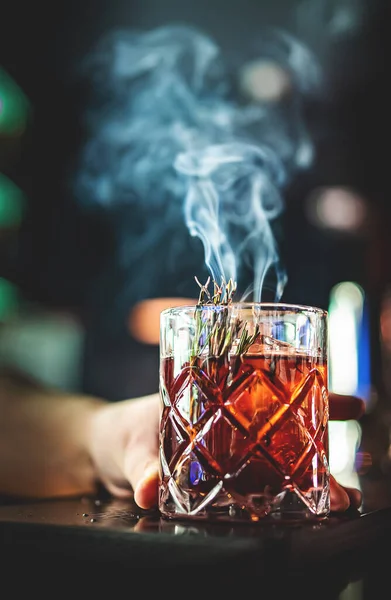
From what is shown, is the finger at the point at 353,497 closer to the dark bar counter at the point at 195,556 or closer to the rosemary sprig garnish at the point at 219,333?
the dark bar counter at the point at 195,556

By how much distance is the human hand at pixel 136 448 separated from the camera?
89 centimetres

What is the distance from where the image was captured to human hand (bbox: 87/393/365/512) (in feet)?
2.92

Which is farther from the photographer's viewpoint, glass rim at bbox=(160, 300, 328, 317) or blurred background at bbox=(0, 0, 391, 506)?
blurred background at bbox=(0, 0, 391, 506)

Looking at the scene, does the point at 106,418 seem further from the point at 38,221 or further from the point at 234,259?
the point at 38,221

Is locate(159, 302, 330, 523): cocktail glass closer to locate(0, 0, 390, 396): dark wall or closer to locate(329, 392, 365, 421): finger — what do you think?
locate(329, 392, 365, 421): finger

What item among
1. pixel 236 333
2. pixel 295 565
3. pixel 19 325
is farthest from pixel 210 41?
pixel 295 565

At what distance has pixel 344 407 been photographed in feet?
3.63

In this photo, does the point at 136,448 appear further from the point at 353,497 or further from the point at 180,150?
the point at 180,150

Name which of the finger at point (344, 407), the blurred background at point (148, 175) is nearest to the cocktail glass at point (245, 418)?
the finger at point (344, 407)

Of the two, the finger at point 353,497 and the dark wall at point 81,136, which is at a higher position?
the dark wall at point 81,136

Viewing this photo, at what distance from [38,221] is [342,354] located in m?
2.11

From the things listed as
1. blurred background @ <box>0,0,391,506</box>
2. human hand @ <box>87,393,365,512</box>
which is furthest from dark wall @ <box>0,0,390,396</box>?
human hand @ <box>87,393,365,512</box>

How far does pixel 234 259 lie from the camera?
1166 mm

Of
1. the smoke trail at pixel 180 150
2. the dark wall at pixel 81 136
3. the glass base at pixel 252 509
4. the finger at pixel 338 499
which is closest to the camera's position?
the glass base at pixel 252 509
